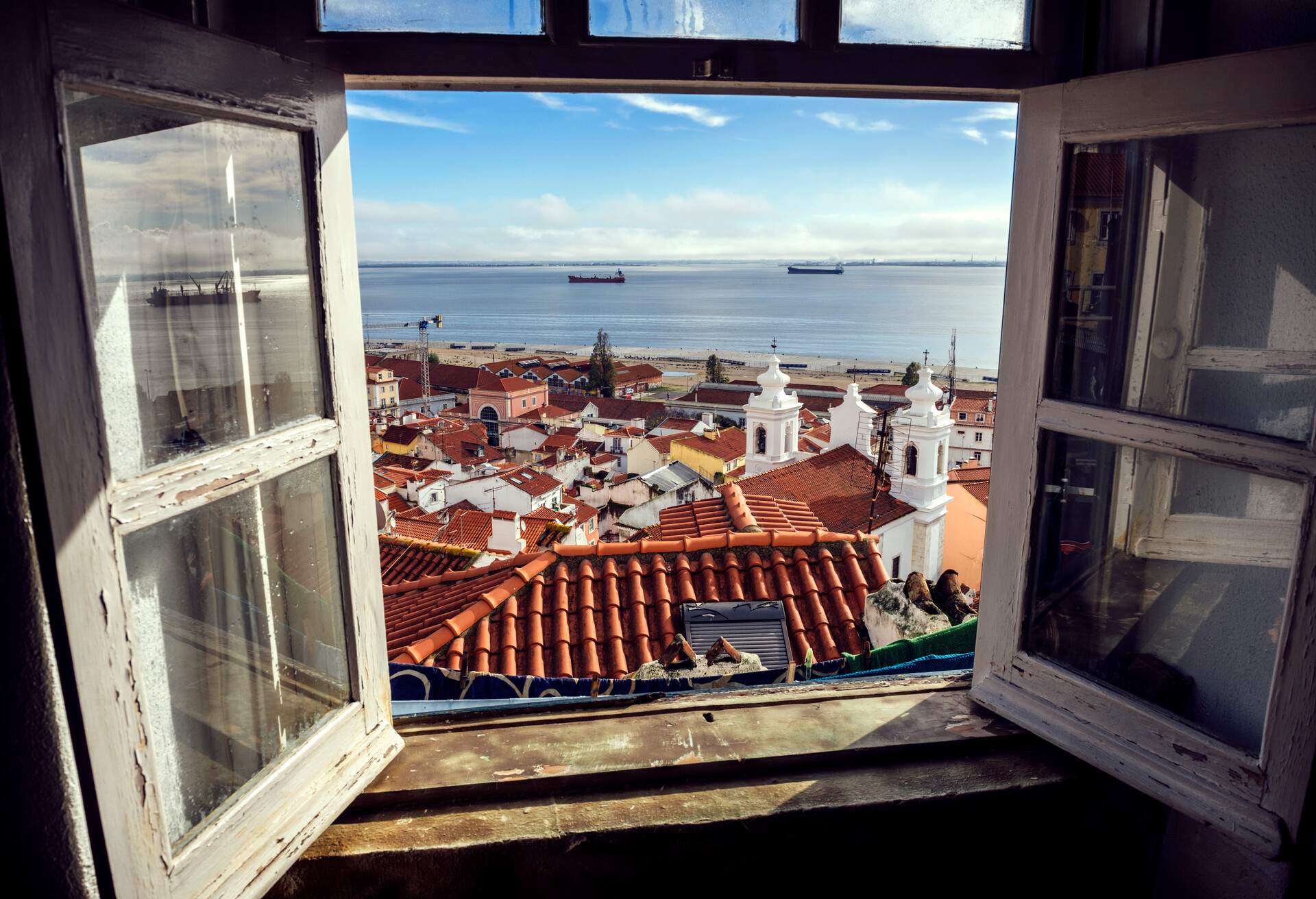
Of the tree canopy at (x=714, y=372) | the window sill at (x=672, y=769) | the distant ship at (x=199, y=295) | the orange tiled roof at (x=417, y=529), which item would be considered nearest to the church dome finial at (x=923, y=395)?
the orange tiled roof at (x=417, y=529)

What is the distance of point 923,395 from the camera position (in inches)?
512

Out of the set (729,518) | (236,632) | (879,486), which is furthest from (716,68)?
(879,486)

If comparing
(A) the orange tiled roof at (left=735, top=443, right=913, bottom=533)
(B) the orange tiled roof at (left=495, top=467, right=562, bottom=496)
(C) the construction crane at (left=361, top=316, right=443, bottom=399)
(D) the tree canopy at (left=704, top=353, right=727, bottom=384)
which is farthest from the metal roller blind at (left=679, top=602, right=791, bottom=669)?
(D) the tree canopy at (left=704, top=353, right=727, bottom=384)

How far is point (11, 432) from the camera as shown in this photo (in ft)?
2.46

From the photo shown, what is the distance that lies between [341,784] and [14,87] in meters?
0.88

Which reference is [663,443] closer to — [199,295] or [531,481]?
[531,481]

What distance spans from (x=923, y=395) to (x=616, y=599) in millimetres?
10317

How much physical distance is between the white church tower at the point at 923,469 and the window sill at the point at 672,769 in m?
12.1

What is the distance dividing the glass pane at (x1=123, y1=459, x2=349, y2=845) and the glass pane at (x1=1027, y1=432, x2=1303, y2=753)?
1055 mm

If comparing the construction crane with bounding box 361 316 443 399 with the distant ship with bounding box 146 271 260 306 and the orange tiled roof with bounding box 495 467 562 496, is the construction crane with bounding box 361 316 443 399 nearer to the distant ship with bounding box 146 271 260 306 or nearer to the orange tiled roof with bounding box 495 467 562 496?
the distant ship with bounding box 146 271 260 306

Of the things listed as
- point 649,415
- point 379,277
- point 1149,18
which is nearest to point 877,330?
point 649,415

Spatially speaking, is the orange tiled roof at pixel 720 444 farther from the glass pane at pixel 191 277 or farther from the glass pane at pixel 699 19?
the glass pane at pixel 191 277

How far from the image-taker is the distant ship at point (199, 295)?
908 millimetres

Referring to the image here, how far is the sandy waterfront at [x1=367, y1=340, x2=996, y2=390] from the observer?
5516 centimetres
